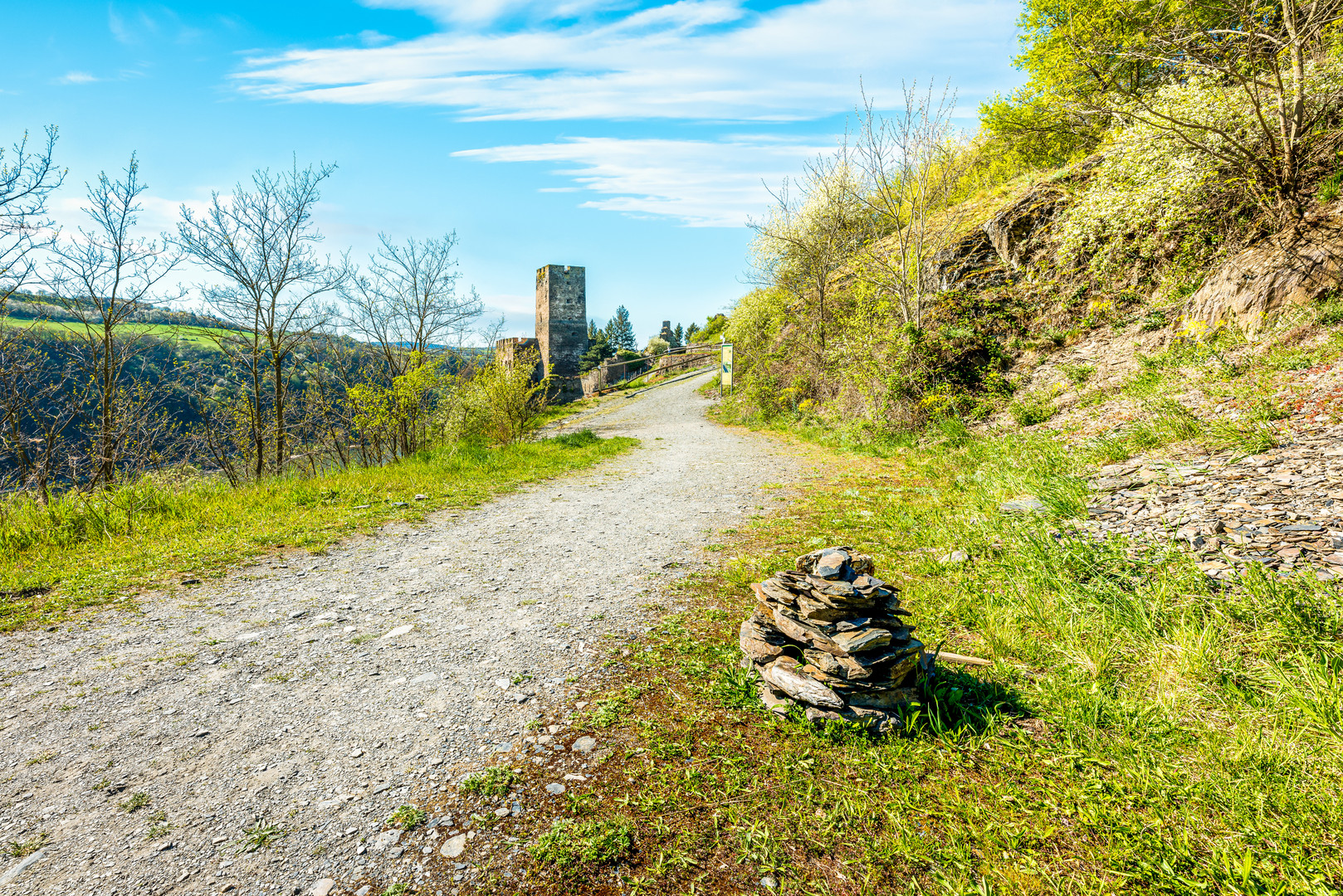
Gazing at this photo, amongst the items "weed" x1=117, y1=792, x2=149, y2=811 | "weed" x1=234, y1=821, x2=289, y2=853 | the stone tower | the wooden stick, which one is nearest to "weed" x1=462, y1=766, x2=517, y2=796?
"weed" x1=234, y1=821, x2=289, y2=853

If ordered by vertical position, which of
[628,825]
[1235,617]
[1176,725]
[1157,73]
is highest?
[1157,73]

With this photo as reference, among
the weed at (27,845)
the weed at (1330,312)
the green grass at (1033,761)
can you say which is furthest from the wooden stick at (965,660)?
the weed at (1330,312)

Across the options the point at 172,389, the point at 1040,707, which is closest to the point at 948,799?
the point at 1040,707

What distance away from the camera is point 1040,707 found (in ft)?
8.59

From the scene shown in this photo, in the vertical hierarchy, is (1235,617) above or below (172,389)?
below

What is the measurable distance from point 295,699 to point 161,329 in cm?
965

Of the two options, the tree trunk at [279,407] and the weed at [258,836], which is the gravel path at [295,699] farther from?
the tree trunk at [279,407]

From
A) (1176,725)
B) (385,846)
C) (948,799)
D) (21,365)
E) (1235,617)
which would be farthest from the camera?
(21,365)

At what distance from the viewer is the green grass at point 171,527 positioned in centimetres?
434

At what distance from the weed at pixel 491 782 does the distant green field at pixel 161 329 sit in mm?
9152

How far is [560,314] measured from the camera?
2970 centimetres

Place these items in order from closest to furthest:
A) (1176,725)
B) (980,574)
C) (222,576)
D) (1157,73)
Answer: (1176,725)
(980,574)
(222,576)
(1157,73)

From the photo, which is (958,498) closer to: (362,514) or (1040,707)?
(1040,707)

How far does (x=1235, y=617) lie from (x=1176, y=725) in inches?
39.3
